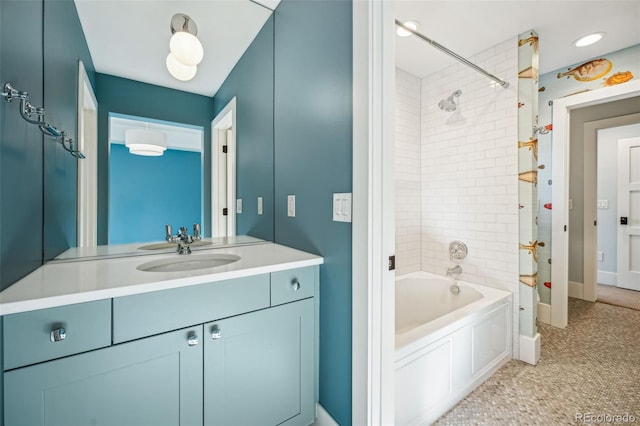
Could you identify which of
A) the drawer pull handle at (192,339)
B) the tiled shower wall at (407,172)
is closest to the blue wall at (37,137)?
the drawer pull handle at (192,339)

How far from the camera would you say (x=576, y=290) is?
3193mm

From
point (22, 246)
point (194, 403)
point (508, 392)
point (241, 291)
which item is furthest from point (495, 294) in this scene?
point (22, 246)

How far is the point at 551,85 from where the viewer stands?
2.59 m

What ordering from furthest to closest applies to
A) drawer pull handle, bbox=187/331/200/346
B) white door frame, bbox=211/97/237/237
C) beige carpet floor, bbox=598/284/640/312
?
1. beige carpet floor, bbox=598/284/640/312
2. white door frame, bbox=211/97/237/237
3. drawer pull handle, bbox=187/331/200/346

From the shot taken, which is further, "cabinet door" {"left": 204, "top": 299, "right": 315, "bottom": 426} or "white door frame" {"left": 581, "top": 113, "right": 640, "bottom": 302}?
"white door frame" {"left": 581, "top": 113, "right": 640, "bottom": 302}

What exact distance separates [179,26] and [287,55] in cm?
56

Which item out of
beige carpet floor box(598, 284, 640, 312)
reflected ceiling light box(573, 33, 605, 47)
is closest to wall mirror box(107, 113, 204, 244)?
reflected ceiling light box(573, 33, 605, 47)

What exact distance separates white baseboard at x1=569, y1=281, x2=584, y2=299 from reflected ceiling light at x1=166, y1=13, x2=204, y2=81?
4.35m

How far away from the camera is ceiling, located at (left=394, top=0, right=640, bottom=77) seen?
1724 millimetres

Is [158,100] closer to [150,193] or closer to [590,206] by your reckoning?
[150,193]

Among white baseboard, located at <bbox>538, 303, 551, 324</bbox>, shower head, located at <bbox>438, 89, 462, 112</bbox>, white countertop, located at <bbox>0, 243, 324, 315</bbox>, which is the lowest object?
white baseboard, located at <bbox>538, 303, 551, 324</bbox>

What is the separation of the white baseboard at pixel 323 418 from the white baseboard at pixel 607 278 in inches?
181

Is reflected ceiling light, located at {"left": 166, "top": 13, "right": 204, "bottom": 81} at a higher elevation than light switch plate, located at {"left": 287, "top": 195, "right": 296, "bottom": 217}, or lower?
higher

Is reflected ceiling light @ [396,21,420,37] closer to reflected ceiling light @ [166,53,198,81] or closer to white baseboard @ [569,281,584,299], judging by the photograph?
reflected ceiling light @ [166,53,198,81]
